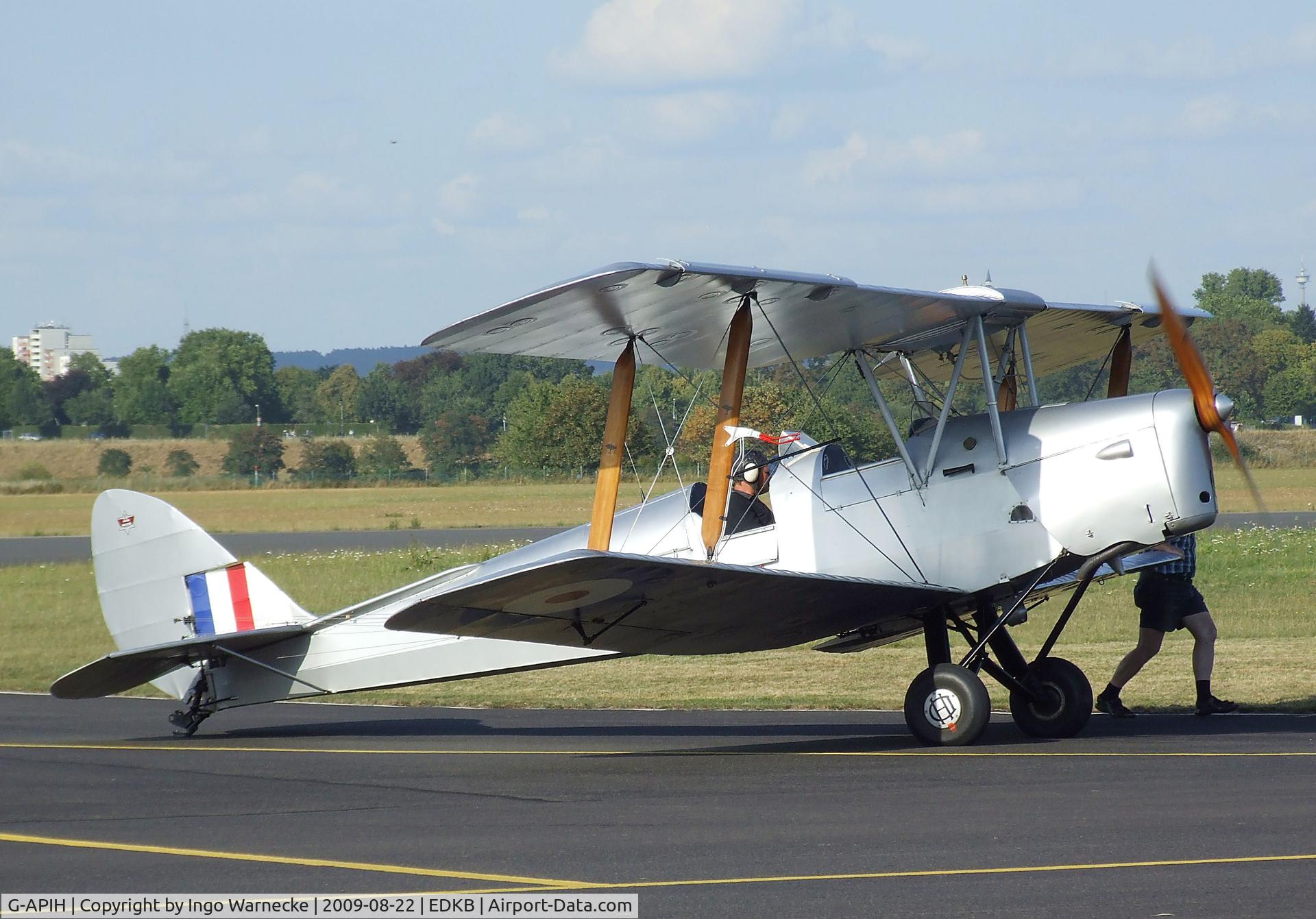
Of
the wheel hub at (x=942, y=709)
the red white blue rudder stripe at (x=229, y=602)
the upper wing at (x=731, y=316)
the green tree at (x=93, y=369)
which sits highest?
the green tree at (x=93, y=369)

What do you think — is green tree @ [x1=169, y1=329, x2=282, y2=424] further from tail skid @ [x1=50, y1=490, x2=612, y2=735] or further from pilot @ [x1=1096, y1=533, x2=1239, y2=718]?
pilot @ [x1=1096, y1=533, x2=1239, y2=718]

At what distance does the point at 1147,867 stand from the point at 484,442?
3196 inches

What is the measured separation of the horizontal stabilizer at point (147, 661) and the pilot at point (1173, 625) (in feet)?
21.3

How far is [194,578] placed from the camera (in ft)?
37.4

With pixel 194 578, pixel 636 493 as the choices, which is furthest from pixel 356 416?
pixel 194 578

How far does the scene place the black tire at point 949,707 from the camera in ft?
30.1

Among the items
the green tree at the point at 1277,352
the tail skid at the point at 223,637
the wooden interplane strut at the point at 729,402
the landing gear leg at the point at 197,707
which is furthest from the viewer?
the green tree at the point at 1277,352

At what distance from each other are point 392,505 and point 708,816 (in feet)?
164

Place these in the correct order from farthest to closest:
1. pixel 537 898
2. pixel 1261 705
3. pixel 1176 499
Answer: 1. pixel 1261 705
2. pixel 1176 499
3. pixel 537 898

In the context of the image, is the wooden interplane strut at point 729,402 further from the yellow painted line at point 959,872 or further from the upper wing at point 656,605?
the yellow painted line at point 959,872

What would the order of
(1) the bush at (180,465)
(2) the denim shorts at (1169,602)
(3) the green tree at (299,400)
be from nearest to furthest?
(2) the denim shorts at (1169,602)
(1) the bush at (180,465)
(3) the green tree at (299,400)

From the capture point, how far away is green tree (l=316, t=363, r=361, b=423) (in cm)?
12706

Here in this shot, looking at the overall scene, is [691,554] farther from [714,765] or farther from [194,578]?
[194,578]

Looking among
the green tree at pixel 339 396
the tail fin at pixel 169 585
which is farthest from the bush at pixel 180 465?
the tail fin at pixel 169 585
